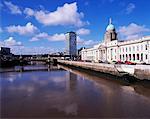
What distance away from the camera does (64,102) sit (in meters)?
18.6

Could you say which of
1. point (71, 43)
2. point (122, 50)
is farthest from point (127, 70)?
point (71, 43)

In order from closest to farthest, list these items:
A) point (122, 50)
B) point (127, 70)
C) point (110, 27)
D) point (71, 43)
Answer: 1. point (127, 70)
2. point (122, 50)
3. point (110, 27)
4. point (71, 43)

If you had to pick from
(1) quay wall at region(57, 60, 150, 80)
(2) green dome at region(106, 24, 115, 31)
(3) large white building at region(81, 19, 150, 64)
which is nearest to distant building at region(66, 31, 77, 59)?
(3) large white building at region(81, 19, 150, 64)

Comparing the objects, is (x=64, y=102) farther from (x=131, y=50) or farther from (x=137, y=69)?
(x=131, y=50)

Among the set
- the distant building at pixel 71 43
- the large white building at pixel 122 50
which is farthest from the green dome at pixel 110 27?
the distant building at pixel 71 43

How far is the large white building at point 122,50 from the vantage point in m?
58.5

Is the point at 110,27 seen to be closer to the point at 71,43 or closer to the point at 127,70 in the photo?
the point at 127,70

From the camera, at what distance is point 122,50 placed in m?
74.0

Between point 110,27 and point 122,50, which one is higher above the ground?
point 110,27

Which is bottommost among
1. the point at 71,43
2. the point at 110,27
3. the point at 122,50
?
the point at 122,50

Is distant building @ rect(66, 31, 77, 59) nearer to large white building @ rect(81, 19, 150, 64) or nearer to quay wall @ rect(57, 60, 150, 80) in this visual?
large white building @ rect(81, 19, 150, 64)

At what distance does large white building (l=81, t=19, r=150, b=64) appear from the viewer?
192ft

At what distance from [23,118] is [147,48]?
161ft

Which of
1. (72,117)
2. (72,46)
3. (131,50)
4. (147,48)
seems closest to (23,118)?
(72,117)
